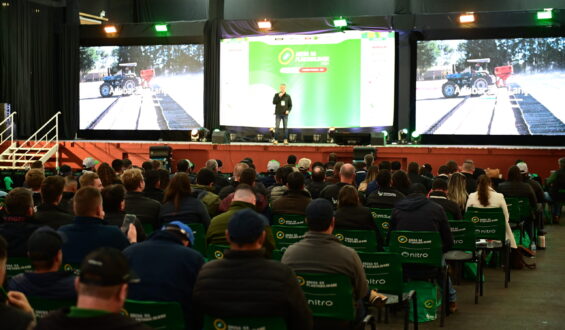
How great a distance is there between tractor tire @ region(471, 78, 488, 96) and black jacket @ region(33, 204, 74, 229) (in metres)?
14.3

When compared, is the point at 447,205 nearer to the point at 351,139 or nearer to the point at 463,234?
the point at 463,234

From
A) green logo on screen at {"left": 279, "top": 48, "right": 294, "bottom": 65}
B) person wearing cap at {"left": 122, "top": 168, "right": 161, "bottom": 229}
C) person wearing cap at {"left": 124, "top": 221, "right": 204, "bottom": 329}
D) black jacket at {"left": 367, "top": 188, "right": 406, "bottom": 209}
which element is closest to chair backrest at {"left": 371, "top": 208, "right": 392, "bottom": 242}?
black jacket at {"left": 367, "top": 188, "right": 406, "bottom": 209}

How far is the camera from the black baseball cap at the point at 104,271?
8.85ft

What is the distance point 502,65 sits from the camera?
61.5 feet

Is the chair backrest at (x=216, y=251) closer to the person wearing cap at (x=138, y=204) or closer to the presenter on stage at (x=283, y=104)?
the person wearing cap at (x=138, y=204)

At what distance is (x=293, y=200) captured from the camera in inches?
311

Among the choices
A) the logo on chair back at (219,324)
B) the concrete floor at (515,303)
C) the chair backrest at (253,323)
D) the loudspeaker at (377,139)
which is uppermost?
the loudspeaker at (377,139)

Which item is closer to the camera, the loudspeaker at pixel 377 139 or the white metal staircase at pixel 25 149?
the loudspeaker at pixel 377 139

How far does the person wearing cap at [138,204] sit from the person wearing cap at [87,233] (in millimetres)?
2056

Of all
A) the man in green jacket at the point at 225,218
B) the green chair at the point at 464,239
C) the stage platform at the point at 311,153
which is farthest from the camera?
the stage platform at the point at 311,153

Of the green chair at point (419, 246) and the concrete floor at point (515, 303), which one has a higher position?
the green chair at point (419, 246)

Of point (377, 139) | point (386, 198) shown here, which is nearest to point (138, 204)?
point (386, 198)

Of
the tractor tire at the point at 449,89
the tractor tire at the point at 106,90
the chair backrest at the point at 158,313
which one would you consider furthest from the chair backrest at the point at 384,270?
the tractor tire at the point at 106,90

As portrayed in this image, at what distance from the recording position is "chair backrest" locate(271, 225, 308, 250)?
22.1ft
